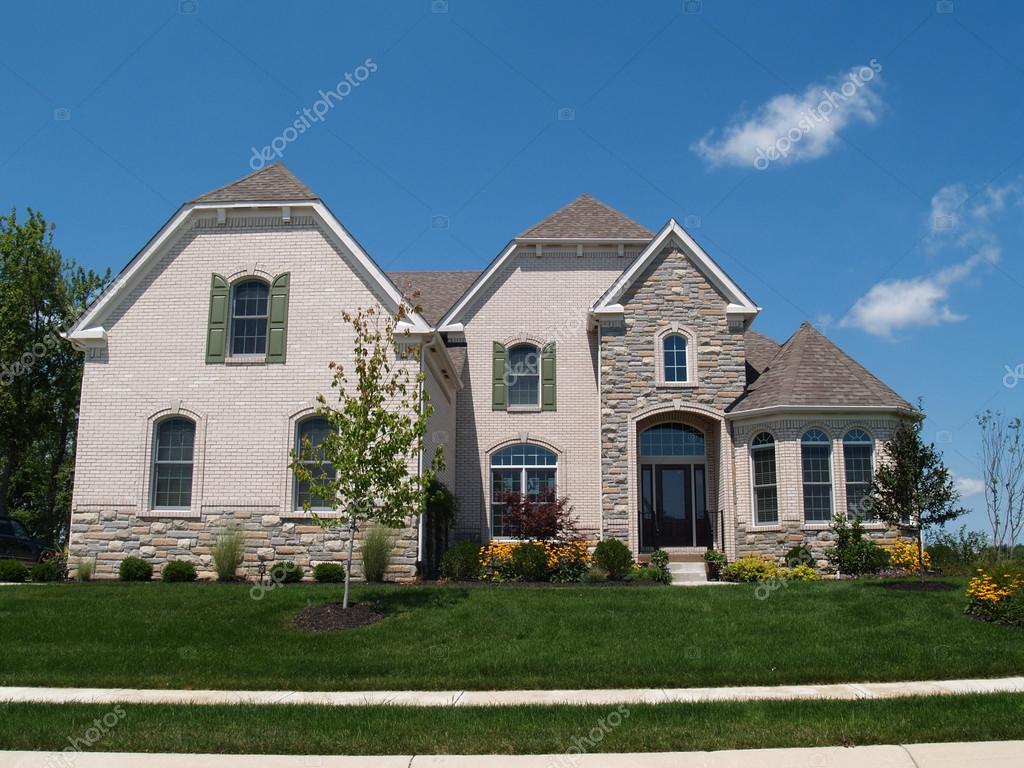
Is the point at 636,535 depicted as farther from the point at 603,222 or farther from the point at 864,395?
the point at 603,222

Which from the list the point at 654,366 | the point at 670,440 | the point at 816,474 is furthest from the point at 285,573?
the point at 816,474

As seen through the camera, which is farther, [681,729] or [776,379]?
[776,379]

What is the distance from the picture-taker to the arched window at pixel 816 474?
66.6ft

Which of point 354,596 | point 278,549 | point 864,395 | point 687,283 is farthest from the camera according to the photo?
point 687,283

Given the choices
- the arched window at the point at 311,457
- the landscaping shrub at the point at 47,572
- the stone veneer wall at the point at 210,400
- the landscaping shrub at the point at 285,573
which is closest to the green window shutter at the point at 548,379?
the stone veneer wall at the point at 210,400

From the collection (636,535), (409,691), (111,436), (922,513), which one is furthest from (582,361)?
(409,691)

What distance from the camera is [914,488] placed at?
17422 mm

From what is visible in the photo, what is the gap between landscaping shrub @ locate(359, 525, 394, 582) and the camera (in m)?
17.9

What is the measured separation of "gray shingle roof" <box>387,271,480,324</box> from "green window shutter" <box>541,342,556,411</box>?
146 inches

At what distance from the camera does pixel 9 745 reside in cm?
814

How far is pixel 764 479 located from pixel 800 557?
2.09m

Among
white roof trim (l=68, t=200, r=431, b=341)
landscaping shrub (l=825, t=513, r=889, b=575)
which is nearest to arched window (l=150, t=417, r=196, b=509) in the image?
white roof trim (l=68, t=200, r=431, b=341)

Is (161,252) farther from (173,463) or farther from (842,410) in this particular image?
(842,410)

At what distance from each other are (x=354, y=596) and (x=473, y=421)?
31.0ft
